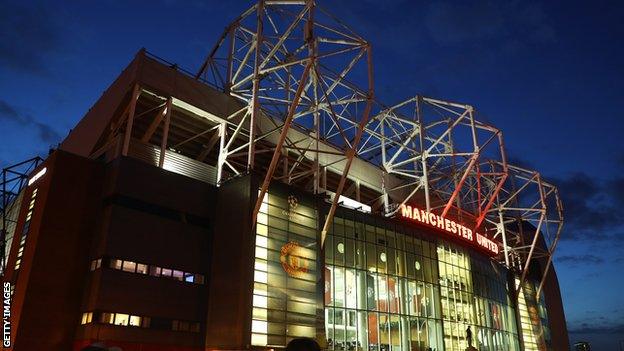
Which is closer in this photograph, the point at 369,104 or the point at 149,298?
the point at 149,298

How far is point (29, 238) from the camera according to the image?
32500mm

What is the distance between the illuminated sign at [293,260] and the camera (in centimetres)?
3569

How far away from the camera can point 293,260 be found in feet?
119

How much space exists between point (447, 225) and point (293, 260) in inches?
763


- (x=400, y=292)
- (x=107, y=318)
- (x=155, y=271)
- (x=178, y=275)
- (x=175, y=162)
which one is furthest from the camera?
(x=400, y=292)

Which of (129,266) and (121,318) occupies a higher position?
(129,266)

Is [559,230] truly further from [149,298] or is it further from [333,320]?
[149,298]

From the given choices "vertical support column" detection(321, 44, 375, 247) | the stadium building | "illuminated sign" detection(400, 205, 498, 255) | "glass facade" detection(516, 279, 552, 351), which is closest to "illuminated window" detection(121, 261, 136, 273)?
the stadium building

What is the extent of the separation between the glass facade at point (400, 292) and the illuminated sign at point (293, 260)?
2.70m

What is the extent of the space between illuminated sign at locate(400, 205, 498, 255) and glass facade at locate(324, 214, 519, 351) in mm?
1326

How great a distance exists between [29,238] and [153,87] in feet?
41.9

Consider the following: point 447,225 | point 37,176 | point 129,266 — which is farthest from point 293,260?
point 447,225

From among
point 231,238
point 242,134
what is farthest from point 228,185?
point 242,134

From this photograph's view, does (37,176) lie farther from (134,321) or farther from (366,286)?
(366,286)
